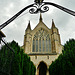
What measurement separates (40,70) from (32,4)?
55.5 feet

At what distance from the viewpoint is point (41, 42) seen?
21.6m

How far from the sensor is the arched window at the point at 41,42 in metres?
20.5

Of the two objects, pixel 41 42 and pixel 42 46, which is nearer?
pixel 42 46

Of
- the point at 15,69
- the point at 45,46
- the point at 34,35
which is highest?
the point at 34,35

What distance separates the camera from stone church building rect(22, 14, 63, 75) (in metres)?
17.0

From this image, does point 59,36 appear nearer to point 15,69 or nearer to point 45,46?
point 45,46

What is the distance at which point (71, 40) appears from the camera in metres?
11.5

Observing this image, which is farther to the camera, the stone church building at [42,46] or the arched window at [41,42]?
the arched window at [41,42]

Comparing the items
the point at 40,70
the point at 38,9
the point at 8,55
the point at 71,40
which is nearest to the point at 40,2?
the point at 38,9

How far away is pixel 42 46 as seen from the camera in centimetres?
2098

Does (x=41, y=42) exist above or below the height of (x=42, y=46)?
above

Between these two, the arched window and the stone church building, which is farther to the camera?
the arched window

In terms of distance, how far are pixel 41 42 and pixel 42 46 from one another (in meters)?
1.15

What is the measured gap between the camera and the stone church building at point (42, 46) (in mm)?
16953
